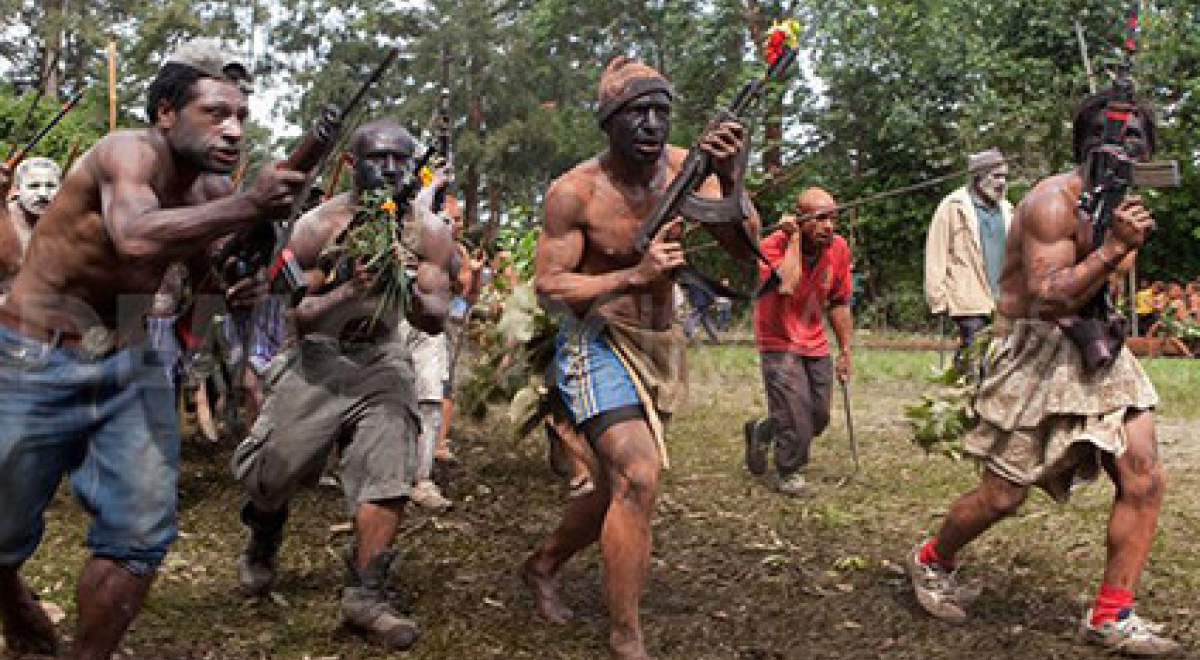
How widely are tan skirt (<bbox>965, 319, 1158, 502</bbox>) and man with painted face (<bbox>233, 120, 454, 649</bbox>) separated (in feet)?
7.36

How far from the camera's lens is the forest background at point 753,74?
20.1m

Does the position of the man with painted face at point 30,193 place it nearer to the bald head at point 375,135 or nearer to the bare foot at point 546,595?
the bald head at point 375,135

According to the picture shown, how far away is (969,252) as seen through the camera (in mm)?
9508

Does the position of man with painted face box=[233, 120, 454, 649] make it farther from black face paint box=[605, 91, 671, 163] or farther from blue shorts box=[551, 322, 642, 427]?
black face paint box=[605, 91, 671, 163]

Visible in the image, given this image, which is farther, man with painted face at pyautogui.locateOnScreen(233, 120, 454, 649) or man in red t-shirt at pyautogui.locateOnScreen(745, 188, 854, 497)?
man in red t-shirt at pyautogui.locateOnScreen(745, 188, 854, 497)

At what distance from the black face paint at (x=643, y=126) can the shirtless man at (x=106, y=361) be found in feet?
4.60

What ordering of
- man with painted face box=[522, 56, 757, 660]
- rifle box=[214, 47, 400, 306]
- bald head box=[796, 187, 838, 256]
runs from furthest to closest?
bald head box=[796, 187, 838, 256] < man with painted face box=[522, 56, 757, 660] < rifle box=[214, 47, 400, 306]

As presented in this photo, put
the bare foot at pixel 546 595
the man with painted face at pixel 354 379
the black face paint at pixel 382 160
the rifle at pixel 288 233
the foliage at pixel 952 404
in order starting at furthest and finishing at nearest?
the foliage at pixel 952 404, the black face paint at pixel 382 160, the bare foot at pixel 546 595, the man with painted face at pixel 354 379, the rifle at pixel 288 233

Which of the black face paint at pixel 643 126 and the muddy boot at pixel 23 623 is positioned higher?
the black face paint at pixel 643 126

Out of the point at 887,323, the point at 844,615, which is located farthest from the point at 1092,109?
the point at 887,323

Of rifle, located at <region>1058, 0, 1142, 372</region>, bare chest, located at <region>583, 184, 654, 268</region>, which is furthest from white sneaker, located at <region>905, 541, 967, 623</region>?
bare chest, located at <region>583, 184, 654, 268</region>

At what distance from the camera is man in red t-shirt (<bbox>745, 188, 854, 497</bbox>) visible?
26.9 feet

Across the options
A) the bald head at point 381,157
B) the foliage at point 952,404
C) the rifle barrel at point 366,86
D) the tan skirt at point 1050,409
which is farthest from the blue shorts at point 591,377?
the foliage at point 952,404

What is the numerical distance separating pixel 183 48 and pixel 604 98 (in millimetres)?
1552
